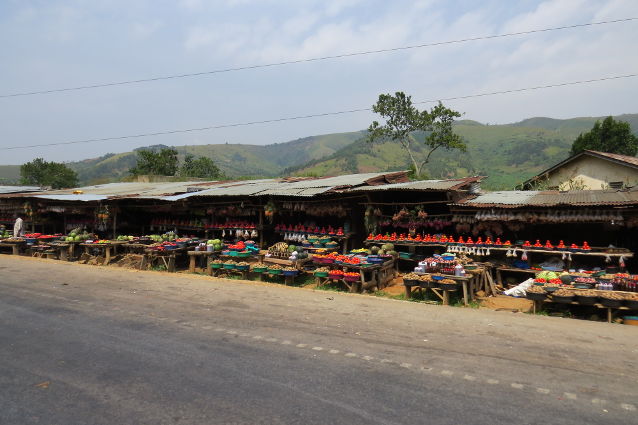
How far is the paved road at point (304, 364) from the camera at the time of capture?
453cm

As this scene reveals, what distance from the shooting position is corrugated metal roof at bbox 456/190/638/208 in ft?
34.2

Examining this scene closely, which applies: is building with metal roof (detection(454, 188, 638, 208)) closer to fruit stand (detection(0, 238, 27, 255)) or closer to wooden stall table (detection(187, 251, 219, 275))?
wooden stall table (detection(187, 251, 219, 275))

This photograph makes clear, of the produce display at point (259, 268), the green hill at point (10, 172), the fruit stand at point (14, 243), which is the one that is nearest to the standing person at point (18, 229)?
the fruit stand at point (14, 243)

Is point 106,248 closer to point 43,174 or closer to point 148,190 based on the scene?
point 148,190

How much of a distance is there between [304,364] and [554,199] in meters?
9.21

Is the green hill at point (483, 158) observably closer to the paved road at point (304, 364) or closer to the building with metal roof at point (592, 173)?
the building with metal roof at point (592, 173)

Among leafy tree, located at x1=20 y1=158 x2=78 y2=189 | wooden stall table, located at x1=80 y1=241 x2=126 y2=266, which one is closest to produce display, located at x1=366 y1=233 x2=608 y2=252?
wooden stall table, located at x1=80 y1=241 x2=126 y2=266

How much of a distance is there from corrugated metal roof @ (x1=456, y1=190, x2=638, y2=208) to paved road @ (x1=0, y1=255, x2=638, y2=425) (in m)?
3.56

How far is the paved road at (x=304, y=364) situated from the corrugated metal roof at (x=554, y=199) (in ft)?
11.7

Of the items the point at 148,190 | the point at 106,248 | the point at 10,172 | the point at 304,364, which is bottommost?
the point at 304,364

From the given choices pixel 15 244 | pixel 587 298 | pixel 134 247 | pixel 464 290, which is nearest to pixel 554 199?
pixel 587 298

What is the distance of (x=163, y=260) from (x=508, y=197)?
502 inches

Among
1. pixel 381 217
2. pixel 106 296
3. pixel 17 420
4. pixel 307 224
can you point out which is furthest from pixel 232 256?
pixel 17 420

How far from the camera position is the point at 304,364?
232 inches
